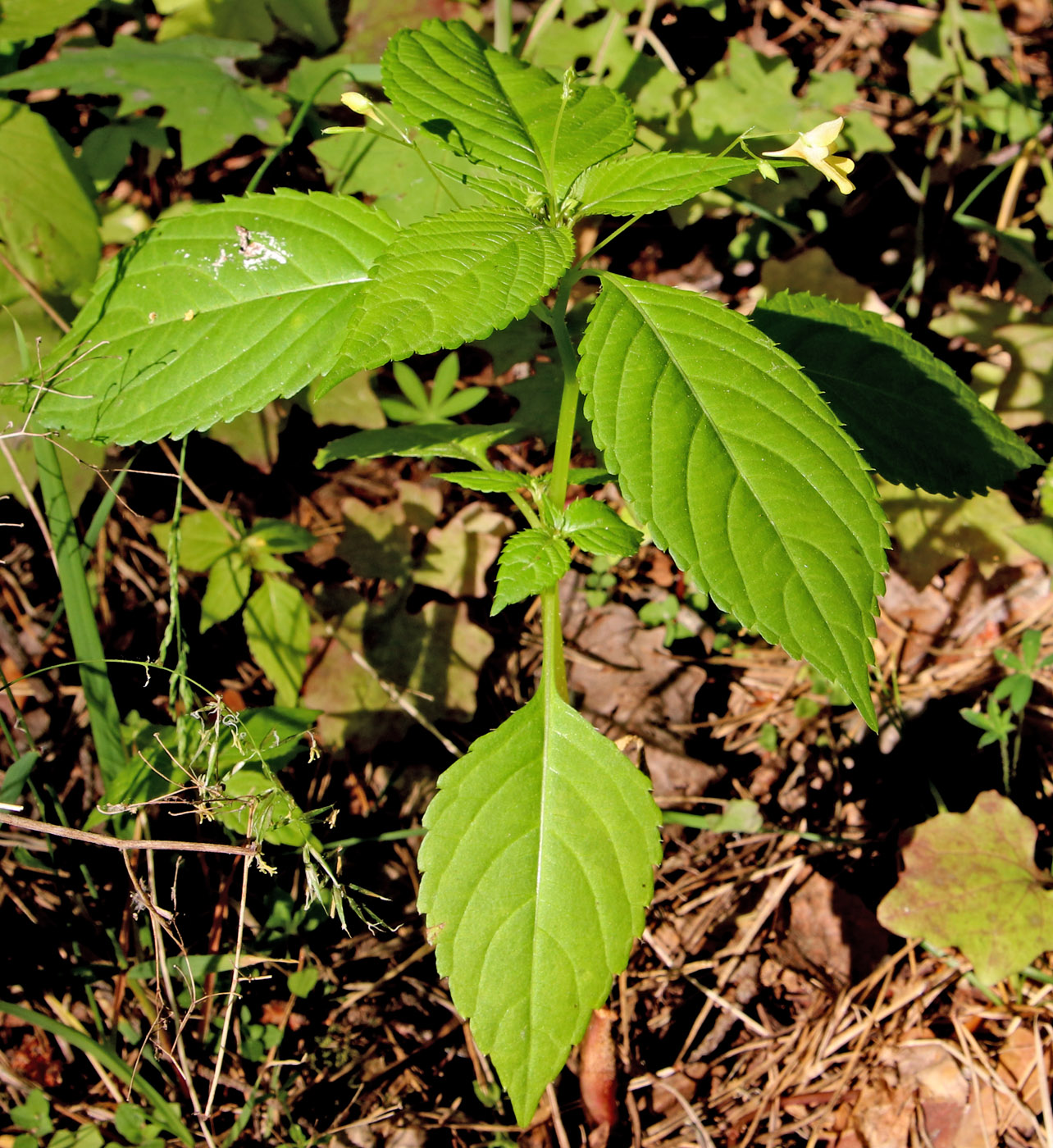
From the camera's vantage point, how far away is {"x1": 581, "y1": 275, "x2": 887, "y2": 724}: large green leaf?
1309mm

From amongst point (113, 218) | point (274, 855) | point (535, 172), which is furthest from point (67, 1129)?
point (113, 218)

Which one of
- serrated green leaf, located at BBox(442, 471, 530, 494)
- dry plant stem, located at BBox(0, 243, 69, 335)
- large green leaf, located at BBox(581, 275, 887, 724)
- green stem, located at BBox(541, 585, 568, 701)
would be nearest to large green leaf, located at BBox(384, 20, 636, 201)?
large green leaf, located at BBox(581, 275, 887, 724)

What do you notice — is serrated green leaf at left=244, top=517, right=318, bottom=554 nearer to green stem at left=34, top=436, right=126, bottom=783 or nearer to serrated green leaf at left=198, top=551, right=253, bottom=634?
serrated green leaf at left=198, top=551, right=253, bottom=634

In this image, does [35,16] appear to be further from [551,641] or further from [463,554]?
[551,641]

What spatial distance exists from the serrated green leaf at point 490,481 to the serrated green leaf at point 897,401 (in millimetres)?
704

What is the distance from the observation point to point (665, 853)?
2410mm

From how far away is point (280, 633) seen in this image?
2.46 meters

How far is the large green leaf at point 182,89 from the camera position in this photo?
2570 mm

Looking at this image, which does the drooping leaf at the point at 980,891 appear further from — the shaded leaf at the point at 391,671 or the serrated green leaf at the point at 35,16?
the serrated green leaf at the point at 35,16

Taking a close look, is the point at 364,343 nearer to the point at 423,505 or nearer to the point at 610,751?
the point at 610,751

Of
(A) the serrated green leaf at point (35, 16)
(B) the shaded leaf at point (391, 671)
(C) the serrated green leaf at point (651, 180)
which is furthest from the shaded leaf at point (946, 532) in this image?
(A) the serrated green leaf at point (35, 16)

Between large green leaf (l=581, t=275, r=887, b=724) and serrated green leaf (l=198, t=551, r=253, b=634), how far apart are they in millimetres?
1413

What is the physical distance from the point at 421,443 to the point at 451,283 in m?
0.64

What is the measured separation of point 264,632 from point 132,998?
954 millimetres
